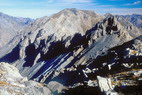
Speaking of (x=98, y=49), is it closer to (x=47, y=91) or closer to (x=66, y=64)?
(x=66, y=64)

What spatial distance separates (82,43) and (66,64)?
2100 centimetres

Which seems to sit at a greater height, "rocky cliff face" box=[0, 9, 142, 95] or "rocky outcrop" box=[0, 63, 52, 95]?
"rocky outcrop" box=[0, 63, 52, 95]

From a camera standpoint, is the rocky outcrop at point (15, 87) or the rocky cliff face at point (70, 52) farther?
the rocky cliff face at point (70, 52)

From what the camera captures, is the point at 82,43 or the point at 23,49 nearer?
the point at 82,43

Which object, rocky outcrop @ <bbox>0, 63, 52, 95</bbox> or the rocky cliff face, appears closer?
rocky outcrop @ <bbox>0, 63, 52, 95</bbox>

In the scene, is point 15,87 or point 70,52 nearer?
point 15,87

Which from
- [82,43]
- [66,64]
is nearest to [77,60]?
[66,64]

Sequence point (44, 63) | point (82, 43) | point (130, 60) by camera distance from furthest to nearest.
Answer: point (44, 63), point (82, 43), point (130, 60)

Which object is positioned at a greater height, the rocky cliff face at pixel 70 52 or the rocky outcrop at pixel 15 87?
the rocky outcrop at pixel 15 87

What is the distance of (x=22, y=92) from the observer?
85.7ft

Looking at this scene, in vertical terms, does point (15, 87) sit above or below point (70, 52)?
above

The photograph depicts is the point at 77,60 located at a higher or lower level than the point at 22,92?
lower

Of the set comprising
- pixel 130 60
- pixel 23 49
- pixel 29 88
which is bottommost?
pixel 23 49

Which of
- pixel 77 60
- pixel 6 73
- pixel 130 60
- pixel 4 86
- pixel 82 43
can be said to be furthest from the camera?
pixel 82 43
